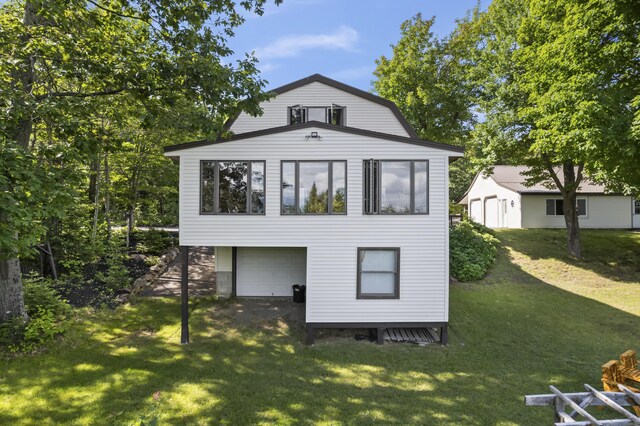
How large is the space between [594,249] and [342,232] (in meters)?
16.0

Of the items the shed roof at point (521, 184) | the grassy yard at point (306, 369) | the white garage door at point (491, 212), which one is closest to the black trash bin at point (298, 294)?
the grassy yard at point (306, 369)

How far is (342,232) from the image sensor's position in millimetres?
8938

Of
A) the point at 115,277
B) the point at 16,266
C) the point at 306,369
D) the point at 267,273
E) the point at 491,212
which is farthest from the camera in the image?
the point at 491,212

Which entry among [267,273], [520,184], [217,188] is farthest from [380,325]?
[520,184]

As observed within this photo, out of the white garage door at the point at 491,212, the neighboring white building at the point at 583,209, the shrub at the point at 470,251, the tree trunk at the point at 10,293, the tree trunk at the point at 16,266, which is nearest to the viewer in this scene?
the tree trunk at the point at 16,266

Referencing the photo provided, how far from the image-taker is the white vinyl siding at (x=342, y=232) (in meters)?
8.91

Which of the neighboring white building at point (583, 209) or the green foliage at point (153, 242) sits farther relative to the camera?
the neighboring white building at point (583, 209)

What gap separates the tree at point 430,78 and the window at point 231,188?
1386cm

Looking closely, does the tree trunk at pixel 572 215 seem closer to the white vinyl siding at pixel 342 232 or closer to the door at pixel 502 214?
the door at pixel 502 214

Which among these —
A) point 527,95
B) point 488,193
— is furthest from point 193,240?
point 488,193

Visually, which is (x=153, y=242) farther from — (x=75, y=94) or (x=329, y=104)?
(x=329, y=104)

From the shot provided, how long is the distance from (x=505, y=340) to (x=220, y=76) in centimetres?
1077

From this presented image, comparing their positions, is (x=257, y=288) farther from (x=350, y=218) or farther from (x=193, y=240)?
(x=350, y=218)

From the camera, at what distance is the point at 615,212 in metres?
21.9
